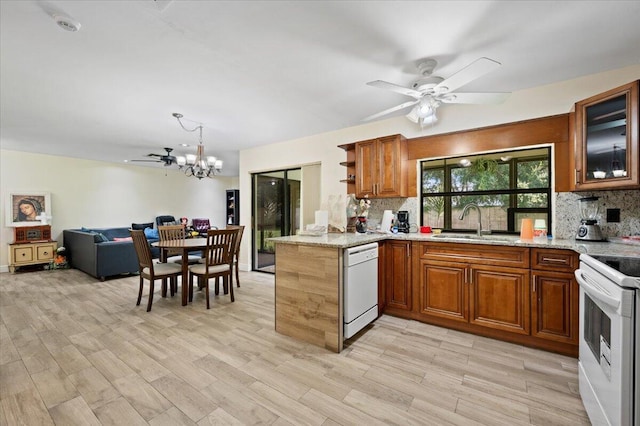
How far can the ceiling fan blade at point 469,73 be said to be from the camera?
5.78 ft

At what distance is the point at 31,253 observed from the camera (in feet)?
18.0

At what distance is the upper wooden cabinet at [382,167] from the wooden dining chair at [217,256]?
6.08 feet

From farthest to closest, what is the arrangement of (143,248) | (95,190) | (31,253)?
(95,190), (31,253), (143,248)

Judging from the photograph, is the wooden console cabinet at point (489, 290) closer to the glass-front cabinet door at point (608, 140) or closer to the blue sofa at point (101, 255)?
the glass-front cabinet door at point (608, 140)

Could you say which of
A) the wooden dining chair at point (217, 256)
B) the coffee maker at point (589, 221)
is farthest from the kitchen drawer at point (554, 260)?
the wooden dining chair at point (217, 256)

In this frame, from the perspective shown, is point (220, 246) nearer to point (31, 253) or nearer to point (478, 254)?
point (478, 254)

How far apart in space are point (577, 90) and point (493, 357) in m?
2.68

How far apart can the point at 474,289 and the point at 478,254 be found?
13.5 inches

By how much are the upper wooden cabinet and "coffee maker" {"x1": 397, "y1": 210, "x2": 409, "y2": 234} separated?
0.80 feet

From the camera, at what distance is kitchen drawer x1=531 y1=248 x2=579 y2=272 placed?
2234 millimetres

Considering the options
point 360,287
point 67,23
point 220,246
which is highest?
point 67,23

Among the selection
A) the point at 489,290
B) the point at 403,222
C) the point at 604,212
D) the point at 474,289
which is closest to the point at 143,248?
the point at 403,222

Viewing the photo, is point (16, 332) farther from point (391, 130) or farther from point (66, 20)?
point (391, 130)

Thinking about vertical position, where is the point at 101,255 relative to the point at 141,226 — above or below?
below
